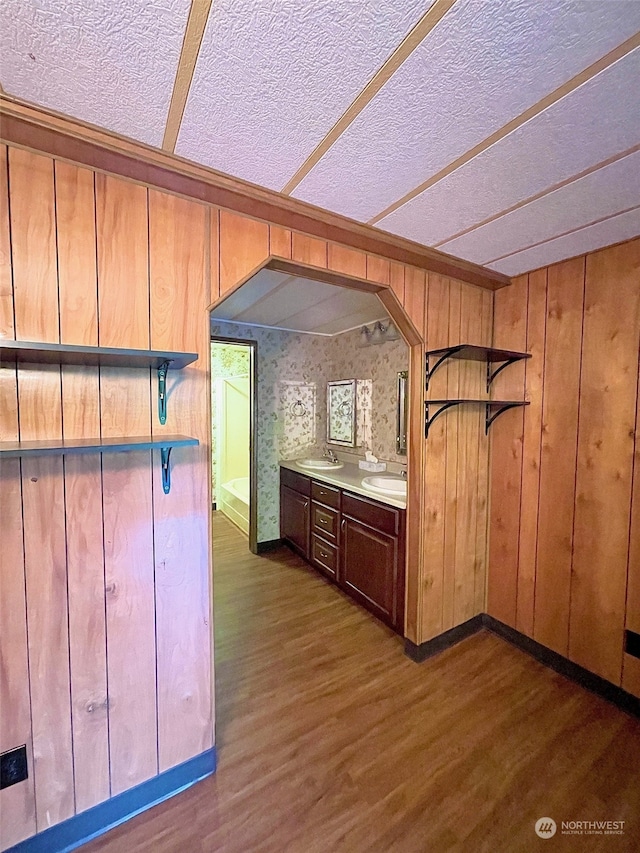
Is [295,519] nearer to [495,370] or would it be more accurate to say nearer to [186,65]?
[495,370]

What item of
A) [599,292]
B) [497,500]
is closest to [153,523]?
[497,500]

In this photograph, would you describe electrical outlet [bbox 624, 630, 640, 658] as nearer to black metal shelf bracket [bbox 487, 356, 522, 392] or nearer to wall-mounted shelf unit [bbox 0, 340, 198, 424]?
black metal shelf bracket [bbox 487, 356, 522, 392]

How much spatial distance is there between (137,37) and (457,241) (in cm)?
144

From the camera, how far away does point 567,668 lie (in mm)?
1989

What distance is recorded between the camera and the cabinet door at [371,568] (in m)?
2.28

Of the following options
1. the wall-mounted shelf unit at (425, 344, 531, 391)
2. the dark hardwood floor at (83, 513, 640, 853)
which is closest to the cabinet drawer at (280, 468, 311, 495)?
the dark hardwood floor at (83, 513, 640, 853)

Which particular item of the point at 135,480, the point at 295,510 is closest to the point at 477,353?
the point at 135,480

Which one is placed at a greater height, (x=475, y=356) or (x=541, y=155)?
(x=541, y=155)

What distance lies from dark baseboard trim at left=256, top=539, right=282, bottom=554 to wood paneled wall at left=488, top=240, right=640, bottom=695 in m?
2.14

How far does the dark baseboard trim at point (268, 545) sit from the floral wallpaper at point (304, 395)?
38 millimetres

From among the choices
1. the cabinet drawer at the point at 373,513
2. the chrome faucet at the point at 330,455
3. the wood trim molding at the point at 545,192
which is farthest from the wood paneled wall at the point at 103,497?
the chrome faucet at the point at 330,455

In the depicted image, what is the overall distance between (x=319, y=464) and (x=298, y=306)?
1578mm

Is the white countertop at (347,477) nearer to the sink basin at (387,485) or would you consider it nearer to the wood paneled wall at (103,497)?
the sink basin at (387,485)

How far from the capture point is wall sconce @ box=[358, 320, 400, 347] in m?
3.05
